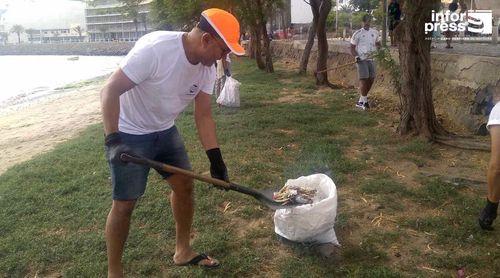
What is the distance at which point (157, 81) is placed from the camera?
8.51 feet

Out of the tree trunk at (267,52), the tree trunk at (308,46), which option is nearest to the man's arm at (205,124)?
the tree trunk at (308,46)

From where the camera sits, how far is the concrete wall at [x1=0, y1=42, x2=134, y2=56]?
76.8 metres

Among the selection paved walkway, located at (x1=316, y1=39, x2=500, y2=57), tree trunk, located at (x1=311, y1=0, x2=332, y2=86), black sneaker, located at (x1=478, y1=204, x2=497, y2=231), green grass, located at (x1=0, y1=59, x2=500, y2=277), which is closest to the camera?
green grass, located at (x1=0, y1=59, x2=500, y2=277)

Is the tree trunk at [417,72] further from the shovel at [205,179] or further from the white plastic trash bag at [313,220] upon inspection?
the shovel at [205,179]

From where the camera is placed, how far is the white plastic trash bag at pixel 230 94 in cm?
910

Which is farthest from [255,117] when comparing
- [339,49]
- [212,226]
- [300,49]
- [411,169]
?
[300,49]

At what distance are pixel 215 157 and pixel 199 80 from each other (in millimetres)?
543

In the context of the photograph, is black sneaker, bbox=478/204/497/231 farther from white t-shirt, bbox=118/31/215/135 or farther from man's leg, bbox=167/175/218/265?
white t-shirt, bbox=118/31/215/135

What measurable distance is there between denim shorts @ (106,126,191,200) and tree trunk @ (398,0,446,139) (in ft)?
13.1

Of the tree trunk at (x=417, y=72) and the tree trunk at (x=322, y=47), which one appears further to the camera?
the tree trunk at (x=322, y=47)

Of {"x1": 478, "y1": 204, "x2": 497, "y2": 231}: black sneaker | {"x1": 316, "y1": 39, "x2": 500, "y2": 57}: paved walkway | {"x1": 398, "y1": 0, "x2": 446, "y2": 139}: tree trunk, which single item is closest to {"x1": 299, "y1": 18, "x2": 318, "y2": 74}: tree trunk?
{"x1": 316, "y1": 39, "x2": 500, "y2": 57}: paved walkway

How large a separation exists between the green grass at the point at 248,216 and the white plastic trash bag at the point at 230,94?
7.58 feet

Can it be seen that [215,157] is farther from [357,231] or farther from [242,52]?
[357,231]

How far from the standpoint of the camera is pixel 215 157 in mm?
3051
